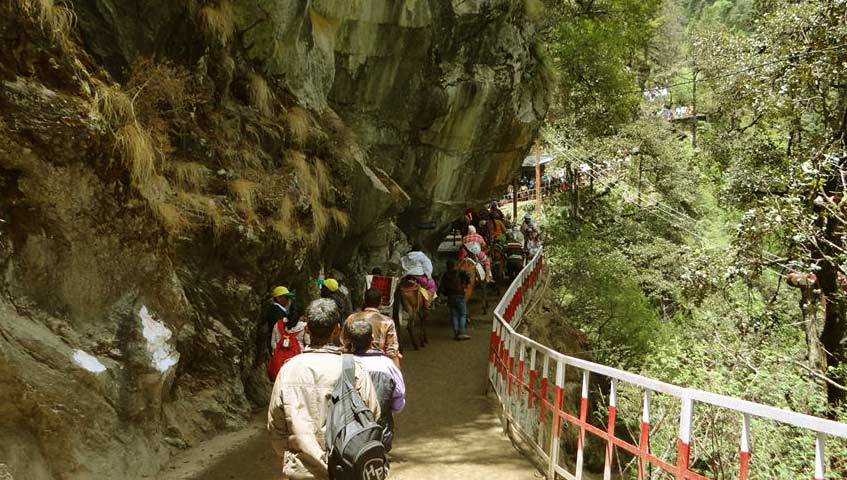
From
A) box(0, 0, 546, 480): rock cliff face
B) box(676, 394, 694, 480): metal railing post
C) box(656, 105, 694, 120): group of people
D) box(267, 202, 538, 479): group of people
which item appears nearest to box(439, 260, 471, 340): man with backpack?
box(0, 0, 546, 480): rock cliff face

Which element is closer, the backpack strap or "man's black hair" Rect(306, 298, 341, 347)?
the backpack strap

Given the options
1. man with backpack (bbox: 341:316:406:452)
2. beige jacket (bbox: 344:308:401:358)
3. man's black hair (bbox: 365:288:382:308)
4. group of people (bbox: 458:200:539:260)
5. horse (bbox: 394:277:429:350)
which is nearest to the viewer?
man with backpack (bbox: 341:316:406:452)

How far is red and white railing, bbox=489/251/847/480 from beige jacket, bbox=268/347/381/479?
2091 mm

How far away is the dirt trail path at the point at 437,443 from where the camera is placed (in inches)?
260

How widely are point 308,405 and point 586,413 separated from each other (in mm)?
3188

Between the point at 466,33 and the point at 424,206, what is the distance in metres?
4.77

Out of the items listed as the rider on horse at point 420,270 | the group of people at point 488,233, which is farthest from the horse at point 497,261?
the rider on horse at point 420,270

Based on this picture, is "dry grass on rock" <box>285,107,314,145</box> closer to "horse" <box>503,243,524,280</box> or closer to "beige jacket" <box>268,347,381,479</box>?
"beige jacket" <box>268,347,381,479</box>

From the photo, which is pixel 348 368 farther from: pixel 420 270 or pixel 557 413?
pixel 420 270

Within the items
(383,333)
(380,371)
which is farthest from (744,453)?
(383,333)

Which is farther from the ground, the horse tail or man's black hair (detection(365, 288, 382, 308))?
man's black hair (detection(365, 288, 382, 308))

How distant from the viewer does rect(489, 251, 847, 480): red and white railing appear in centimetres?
351

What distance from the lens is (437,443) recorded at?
777 centimetres

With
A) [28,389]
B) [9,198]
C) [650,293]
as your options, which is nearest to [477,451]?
[28,389]
